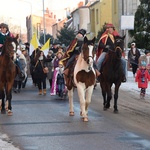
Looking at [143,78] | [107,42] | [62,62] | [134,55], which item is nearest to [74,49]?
[62,62]

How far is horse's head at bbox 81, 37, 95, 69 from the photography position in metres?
13.6

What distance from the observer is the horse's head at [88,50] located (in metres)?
13.6

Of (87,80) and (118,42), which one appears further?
(118,42)

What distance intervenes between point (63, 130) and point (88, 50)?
2.08 meters

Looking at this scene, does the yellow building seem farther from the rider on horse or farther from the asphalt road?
the rider on horse

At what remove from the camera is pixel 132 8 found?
1923 inches

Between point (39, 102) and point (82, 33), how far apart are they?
5.07m

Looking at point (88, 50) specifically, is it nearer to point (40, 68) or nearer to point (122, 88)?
point (40, 68)

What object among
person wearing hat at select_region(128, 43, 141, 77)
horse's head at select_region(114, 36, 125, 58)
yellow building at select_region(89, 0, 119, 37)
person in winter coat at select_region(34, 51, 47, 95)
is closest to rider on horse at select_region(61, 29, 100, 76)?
horse's head at select_region(114, 36, 125, 58)

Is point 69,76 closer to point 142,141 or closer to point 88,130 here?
point 88,130

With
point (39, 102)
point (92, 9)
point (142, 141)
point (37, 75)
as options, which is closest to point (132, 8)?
point (92, 9)

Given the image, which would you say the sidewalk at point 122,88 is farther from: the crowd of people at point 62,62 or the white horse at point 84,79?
the white horse at point 84,79

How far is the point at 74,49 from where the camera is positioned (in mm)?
15320

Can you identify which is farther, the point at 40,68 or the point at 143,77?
the point at 40,68
